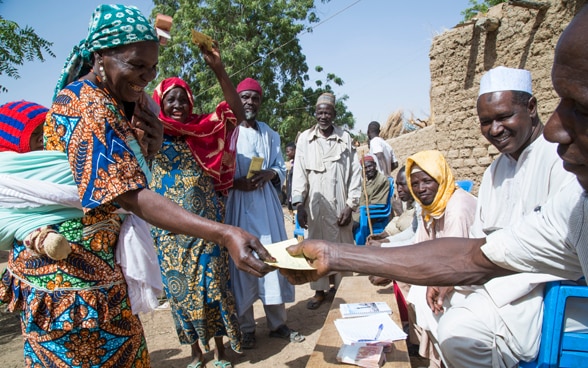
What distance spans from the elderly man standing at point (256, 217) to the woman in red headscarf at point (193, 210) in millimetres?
458

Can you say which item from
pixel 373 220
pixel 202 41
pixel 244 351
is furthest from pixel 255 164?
pixel 373 220

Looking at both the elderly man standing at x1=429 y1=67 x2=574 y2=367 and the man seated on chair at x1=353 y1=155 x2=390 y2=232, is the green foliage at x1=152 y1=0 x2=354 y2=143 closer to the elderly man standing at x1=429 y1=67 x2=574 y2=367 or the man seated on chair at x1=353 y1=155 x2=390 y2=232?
the man seated on chair at x1=353 y1=155 x2=390 y2=232

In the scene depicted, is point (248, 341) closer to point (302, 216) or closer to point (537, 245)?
point (302, 216)

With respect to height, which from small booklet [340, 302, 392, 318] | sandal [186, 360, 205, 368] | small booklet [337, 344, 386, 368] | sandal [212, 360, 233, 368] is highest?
small booklet [340, 302, 392, 318]

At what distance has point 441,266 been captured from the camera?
5.80 ft

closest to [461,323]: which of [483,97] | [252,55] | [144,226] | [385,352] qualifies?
[385,352]

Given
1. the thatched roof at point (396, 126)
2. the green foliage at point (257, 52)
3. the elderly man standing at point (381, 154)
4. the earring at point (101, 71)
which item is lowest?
the earring at point (101, 71)

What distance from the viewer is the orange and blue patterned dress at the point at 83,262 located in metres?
1.50

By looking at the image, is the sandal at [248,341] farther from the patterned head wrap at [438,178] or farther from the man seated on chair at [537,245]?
the man seated on chair at [537,245]

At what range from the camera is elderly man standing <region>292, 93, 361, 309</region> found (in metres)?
5.00

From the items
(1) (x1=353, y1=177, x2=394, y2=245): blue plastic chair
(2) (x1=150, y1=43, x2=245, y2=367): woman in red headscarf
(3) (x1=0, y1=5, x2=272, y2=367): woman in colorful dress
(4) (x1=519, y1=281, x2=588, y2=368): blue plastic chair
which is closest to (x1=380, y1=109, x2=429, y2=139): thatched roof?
(1) (x1=353, y1=177, x2=394, y2=245): blue plastic chair

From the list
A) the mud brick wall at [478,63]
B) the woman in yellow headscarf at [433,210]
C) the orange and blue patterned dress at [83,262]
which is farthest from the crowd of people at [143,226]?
the mud brick wall at [478,63]

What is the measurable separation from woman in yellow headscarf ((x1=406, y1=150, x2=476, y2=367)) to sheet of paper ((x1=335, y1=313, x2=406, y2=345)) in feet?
1.57

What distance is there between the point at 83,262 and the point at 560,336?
2274mm
